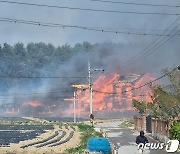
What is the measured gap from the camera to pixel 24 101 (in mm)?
115312

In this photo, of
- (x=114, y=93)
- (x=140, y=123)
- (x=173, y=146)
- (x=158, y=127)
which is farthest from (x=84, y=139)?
(x=114, y=93)

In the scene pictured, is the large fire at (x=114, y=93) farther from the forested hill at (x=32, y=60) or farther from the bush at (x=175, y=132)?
the bush at (x=175, y=132)

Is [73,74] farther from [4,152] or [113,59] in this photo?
[4,152]

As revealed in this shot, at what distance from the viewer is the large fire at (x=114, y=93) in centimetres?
9981

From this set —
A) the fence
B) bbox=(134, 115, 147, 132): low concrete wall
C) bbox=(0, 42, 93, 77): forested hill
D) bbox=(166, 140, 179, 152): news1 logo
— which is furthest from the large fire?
bbox=(166, 140, 179, 152): news1 logo

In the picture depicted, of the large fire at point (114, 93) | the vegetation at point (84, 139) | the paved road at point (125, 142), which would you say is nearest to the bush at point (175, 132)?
the paved road at point (125, 142)

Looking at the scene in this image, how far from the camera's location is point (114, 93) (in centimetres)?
10425

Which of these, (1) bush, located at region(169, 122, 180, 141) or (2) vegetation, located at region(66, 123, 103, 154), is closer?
(1) bush, located at region(169, 122, 180, 141)

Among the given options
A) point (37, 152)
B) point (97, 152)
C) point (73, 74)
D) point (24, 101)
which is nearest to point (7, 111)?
point (24, 101)

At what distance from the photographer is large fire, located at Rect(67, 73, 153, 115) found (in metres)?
99.8

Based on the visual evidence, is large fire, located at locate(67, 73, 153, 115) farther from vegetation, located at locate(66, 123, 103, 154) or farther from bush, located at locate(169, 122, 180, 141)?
bush, located at locate(169, 122, 180, 141)

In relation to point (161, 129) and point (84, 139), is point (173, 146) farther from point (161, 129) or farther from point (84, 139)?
point (84, 139)

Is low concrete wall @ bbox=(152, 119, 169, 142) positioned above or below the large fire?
below

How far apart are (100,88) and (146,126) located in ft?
233
